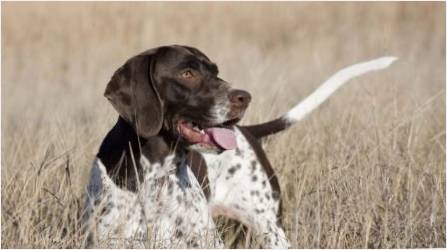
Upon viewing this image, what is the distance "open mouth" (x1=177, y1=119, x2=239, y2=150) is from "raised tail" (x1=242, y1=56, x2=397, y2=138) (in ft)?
4.45

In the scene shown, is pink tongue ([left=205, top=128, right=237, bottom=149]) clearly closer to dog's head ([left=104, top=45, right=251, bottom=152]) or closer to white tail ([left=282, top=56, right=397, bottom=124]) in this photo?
dog's head ([left=104, top=45, right=251, bottom=152])

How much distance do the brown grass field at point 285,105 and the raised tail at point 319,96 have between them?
273 mm

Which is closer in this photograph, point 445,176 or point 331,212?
point 331,212

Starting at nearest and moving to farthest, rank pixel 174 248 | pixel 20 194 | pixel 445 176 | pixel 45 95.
A: pixel 174 248 → pixel 20 194 → pixel 445 176 → pixel 45 95

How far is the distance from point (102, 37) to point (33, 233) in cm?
505

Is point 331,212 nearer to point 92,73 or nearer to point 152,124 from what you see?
point 152,124

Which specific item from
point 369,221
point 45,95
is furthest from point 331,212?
point 45,95

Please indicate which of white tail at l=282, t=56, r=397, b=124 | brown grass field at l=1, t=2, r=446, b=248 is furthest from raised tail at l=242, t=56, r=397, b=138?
brown grass field at l=1, t=2, r=446, b=248

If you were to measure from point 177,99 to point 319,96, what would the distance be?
155 cm

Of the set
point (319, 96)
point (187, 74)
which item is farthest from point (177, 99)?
point (319, 96)

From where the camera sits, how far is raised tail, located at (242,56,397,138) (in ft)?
20.1

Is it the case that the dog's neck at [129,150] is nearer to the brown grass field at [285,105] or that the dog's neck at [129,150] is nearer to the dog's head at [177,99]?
the dog's head at [177,99]

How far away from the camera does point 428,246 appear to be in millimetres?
5367

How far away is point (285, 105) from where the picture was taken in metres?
8.16
